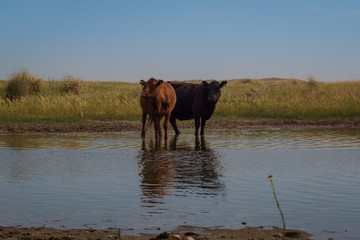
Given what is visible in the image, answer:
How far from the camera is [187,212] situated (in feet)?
20.8

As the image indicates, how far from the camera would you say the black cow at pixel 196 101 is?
1717cm

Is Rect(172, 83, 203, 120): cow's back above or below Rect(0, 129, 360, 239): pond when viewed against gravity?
above

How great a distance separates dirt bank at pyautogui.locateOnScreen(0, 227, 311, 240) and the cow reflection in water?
165cm

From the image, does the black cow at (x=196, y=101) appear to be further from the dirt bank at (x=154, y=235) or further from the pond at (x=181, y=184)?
the dirt bank at (x=154, y=235)

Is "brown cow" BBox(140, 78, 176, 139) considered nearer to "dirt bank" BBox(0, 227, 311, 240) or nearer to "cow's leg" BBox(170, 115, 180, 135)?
"cow's leg" BBox(170, 115, 180, 135)

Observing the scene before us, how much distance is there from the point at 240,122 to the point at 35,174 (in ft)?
45.3

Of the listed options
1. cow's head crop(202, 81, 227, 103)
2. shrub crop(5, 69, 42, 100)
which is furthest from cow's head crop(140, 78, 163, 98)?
shrub crop(5, 69, 42, 100)

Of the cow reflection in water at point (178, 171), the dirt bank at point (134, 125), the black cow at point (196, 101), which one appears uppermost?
the black cow at point (196, 101)

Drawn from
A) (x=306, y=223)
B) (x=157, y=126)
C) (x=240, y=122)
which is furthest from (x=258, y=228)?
(x=240, y=122)

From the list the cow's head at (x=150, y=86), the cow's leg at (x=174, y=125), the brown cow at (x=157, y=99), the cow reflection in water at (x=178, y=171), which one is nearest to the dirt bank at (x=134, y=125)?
the cow's leg at (x=174, y=125)

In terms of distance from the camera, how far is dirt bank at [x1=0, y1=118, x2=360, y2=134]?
1973 cm

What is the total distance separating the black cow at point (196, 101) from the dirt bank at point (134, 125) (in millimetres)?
2331

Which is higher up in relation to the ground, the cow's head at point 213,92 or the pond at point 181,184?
the cow's head at point 213,92

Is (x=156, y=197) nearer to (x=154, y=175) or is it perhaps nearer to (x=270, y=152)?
(x=154, y=175)
